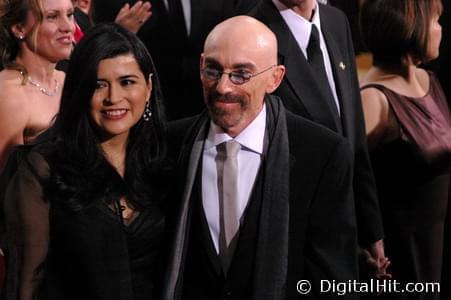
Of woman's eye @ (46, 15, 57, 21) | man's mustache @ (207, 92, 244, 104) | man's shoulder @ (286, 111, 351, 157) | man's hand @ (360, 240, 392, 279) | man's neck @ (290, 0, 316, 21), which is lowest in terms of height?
man's hand @ (360, 240, 392, 279)

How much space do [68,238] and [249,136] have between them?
491 mm

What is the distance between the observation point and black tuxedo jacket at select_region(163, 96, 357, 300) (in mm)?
2373

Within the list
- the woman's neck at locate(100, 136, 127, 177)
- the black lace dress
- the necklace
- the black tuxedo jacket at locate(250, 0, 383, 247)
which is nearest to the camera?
the black lace dress

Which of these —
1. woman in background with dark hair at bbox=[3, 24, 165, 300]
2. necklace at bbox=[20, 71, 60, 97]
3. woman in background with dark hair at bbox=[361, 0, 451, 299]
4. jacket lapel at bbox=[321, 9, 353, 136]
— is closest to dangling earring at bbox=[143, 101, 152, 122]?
woman in background with dark hair at bbox=[3, 24, 165, 300]

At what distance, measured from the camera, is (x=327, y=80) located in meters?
2.89

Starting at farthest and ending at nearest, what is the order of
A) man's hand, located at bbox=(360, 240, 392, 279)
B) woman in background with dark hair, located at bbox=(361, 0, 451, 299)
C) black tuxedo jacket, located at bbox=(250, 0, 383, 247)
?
woman in background with dark hair, located at bbox=(361, 0, 451, 299)
man's hand, located at bbox=(360, 240, 392, 279)
black tuxedo jacket, located at bbox=(250, 0, 383, 247)

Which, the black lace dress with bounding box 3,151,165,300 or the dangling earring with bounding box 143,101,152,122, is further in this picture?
the dangling earring with bounding box 143,101,152,122

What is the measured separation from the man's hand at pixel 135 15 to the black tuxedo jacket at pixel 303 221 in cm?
80

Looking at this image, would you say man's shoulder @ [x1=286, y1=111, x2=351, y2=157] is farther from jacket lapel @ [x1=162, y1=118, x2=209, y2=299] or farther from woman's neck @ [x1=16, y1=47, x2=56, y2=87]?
woman's neck @ [x1=16, y1=47, x2=56, y2=87]

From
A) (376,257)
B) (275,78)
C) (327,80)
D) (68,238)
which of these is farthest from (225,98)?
(376,257)

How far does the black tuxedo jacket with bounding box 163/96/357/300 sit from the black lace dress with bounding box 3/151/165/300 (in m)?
0.11

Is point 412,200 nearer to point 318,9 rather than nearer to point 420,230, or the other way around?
point 420,230

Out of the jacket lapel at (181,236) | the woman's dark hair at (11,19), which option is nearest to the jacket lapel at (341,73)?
the jacket lapel at (181,236)

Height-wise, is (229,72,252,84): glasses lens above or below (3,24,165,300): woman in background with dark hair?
above
